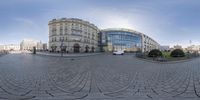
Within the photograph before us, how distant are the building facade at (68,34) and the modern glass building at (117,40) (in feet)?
47.8

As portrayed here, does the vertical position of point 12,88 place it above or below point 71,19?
below

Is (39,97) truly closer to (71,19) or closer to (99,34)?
(71,19)

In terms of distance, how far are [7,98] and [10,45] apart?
17362 cm

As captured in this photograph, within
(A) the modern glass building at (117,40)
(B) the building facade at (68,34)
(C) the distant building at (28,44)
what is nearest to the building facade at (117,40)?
(A) the modern glass building at (117,40)

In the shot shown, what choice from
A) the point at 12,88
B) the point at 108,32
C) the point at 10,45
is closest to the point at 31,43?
the point at 10,45

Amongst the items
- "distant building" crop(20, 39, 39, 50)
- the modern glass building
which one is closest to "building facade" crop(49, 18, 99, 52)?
the modern glass building

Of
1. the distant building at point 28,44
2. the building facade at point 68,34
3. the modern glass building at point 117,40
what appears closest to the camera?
the building facade at point 68,34

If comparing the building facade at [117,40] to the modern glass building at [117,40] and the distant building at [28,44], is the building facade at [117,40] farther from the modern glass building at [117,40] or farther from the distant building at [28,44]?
the distant building at [28,44]

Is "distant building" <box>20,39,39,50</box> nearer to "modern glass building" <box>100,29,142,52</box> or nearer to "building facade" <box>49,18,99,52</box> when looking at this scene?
"building facade" <box>49,18,99,52</box>

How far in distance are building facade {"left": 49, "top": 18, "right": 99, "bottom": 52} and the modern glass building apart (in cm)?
1456

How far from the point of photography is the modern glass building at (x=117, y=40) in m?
87.0

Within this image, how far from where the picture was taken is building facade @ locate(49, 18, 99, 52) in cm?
7006

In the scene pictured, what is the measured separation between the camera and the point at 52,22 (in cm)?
7188

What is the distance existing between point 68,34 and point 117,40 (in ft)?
95.8
